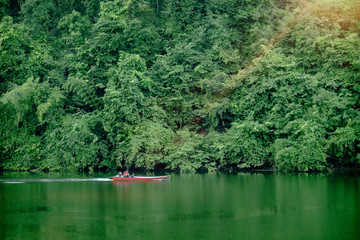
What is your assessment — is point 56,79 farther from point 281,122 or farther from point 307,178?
point 307,178

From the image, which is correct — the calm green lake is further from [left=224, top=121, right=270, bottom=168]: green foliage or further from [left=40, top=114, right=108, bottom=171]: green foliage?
[left=40, top=114, right=108, bottom=171]: green foliage

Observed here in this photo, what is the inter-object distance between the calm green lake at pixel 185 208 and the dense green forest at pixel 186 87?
4.02 metres

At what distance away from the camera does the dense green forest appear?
1190 inches

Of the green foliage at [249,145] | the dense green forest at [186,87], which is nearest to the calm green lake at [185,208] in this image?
the green foliage at [249,145]

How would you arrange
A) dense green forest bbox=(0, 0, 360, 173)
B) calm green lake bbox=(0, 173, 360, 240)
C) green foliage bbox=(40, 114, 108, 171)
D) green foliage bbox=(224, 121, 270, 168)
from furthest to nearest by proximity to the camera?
green foliage bbox=(40, 114, 108, 171) < green foliage bbox=(224, 121, 270, 168) < dense green forest bbox=(0, 0, 360, 173) < calm green lake bbox=(0, 173, 360, 240)

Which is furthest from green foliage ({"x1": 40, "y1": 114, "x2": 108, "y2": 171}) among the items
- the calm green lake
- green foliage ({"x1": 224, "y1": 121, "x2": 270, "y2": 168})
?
green foliage ({"x1": 224, "y1": 121, "x2": 270, "y2": 168})

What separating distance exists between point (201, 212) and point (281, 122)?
48.1 ft

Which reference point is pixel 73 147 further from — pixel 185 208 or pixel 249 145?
pixel 185 208

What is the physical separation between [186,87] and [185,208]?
1674 centimetres

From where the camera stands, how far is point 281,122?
30938 millimetres

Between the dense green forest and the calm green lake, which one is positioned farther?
the dense green forest

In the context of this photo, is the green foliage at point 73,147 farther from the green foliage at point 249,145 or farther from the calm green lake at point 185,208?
the green foliage at point 249,145

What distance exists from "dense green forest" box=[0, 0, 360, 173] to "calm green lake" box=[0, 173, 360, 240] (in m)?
4.02

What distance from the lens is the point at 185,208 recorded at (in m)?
18.7
